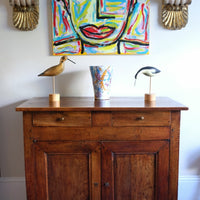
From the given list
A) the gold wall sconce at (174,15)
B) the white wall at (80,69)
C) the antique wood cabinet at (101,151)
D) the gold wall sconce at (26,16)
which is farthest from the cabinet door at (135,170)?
the gold wall sconce at (26,16)

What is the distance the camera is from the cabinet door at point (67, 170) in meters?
1.33

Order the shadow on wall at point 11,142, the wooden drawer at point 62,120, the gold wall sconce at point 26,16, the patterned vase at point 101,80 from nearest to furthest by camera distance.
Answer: the wooden drawer at point 62,120
the patterned vase at point 101,80
the gold wall sconce at point 26,16
the shadow on wall at point 11,142

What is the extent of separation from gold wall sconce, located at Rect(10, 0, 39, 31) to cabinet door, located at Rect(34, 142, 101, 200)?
94 centimetres

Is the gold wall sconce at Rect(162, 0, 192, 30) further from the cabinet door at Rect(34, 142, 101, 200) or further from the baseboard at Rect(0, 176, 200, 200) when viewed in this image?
the baseboard at Rect(0, 176, 200, 200)

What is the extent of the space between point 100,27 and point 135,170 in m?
1.10

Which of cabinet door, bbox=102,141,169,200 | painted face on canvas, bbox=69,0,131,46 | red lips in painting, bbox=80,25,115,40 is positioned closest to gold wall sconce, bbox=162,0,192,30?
painted face on canvas, bbox=69,0,131,46

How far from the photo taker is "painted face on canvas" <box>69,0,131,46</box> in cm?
170

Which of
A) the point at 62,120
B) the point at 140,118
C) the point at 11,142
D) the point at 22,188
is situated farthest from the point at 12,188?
the point at 140,118

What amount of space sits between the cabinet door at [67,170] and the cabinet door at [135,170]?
0.06 meters

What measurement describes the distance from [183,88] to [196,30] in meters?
0.48

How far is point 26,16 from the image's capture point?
1.68 meters

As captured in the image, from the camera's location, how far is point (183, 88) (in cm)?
182

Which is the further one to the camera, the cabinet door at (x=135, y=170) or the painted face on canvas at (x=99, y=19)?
the painted face on canvas at (x=99, y=19)

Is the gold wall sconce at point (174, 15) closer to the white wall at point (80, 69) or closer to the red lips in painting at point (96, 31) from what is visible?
the white wall at point (80, 69)
